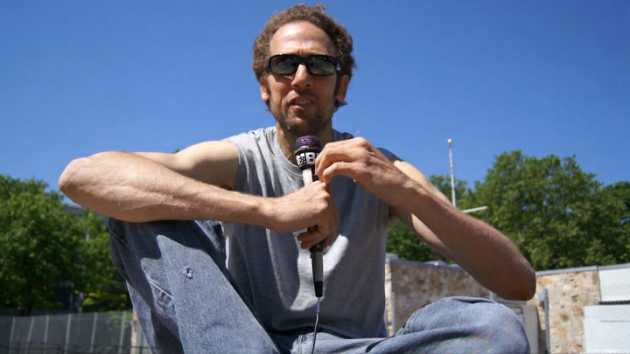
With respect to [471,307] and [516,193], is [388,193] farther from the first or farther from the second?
[516,193]

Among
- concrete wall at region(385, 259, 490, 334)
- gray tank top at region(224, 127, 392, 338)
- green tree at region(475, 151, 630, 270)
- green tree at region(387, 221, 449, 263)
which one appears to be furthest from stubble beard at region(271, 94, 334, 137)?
green tree at region(387, 221, 449, 263)

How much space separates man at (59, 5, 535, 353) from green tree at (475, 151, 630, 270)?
2871cm

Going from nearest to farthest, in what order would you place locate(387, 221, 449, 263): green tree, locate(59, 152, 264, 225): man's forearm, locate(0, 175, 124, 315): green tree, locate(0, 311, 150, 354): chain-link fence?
locate(59, 152, 264, 225): man's forearm
locate(0, 311, 150, 354): chain-link fence
locate(0, 175, 124, 315): green tree
locate(387, 221, 449, 263): green tree

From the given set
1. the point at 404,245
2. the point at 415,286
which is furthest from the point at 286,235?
the point at 404,245

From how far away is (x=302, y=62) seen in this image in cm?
222

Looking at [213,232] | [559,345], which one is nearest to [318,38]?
[213,232]

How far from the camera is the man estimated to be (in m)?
1.44

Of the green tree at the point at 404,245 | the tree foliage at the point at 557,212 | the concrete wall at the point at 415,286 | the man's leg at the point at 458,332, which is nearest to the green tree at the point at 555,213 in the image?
the tree foliage at the point at 557,212

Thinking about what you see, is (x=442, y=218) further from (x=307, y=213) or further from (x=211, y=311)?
(x=211, y=311)

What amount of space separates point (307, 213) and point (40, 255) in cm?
2571

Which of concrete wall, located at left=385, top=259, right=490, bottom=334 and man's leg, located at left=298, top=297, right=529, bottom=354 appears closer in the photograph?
man's leg, located at left=298, top=297, right=529, bottom=354

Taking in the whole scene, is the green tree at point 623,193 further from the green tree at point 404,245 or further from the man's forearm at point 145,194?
the man's forearm at point 145,194

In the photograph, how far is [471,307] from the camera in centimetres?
142

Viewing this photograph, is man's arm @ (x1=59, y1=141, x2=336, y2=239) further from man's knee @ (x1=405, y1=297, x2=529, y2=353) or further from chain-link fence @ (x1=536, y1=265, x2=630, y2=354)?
chain-link fence @ (x1=536, y1=265, x2=630, y2=354)
